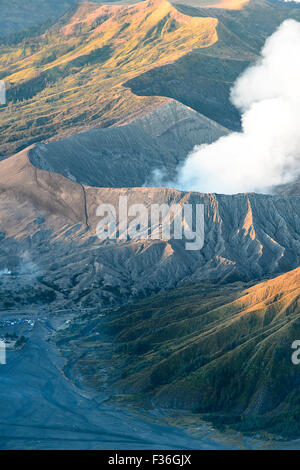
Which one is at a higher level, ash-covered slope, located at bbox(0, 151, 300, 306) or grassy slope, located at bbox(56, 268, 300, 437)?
grassy slope, located at bbox(56, 268, 300, 437)

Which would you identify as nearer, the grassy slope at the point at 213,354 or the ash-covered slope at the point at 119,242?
the grassy slope at the point at 213,354

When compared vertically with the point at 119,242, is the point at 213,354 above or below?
above

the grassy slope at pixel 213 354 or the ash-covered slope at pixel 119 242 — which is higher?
the grassy slope at pixel 213 354

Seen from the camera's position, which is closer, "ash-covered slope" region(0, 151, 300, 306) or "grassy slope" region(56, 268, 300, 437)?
"grassy slope" region(56, 268, 300, 437)
